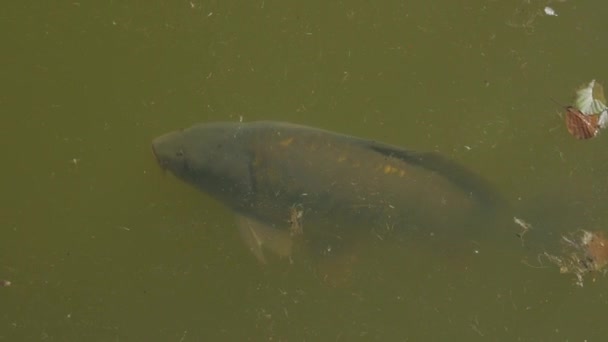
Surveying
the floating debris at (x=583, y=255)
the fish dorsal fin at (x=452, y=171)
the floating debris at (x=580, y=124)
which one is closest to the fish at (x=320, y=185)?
the fish dorsal fin at (x=452, y=171)

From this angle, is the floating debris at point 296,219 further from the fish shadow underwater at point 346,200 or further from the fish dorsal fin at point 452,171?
the fish dorsal fin at point 452,171

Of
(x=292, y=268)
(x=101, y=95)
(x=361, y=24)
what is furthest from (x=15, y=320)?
(x=361, y=24)

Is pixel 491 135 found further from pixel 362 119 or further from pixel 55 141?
pixel 55 141

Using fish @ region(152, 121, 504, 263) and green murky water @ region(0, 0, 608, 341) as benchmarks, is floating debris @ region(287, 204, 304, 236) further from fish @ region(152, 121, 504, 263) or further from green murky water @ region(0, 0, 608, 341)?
green murky water @ region(0, 0, 608, 341)

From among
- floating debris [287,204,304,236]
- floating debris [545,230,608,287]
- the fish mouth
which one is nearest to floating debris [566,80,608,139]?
floating debris [545,230,608,287]

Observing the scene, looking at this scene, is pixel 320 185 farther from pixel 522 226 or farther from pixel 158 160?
pixel 522 226

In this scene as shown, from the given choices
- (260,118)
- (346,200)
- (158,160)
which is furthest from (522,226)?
(158,160)

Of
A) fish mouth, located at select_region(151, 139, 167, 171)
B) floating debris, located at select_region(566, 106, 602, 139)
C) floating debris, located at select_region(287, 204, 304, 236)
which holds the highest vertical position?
floating debris, located at select_region(566, 106, 602, 139)

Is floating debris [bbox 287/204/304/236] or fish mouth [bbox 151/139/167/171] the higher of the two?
fish mouth [bbox 151/139/167/171]
